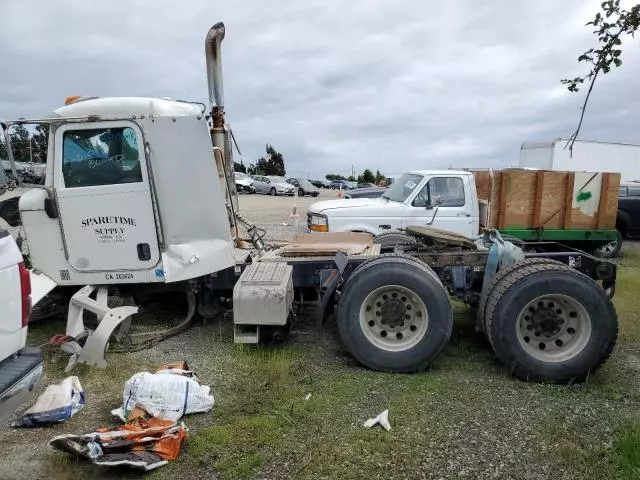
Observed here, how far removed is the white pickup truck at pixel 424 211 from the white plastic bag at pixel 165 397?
5.45 m

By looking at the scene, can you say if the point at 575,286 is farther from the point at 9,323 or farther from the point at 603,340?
the point at 9,323

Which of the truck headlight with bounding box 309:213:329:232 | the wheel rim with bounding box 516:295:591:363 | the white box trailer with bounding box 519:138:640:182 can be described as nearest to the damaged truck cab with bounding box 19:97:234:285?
the wheel rim with bounding box 516:295:591:363

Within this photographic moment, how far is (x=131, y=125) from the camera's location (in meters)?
5.43

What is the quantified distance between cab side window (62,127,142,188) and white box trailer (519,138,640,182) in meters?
17.3

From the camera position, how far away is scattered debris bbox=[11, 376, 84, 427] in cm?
403

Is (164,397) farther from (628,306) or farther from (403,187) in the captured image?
(403,187)

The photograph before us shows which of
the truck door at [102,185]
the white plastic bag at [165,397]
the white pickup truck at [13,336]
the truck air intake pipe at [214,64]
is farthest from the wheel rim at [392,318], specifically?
the truck air intake pipe at [214,64]

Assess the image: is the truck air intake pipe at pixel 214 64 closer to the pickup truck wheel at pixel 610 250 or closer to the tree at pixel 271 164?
the pickup truck wheel at pixel 610 250

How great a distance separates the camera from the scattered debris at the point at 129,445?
3.38 m

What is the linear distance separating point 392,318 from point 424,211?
4.70 m

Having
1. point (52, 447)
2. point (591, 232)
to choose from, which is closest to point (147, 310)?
point (52, 447)

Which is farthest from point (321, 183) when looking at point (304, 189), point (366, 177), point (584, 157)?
point (584, 157)

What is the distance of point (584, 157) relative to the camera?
72.7 ft

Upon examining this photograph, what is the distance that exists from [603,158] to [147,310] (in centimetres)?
2198
